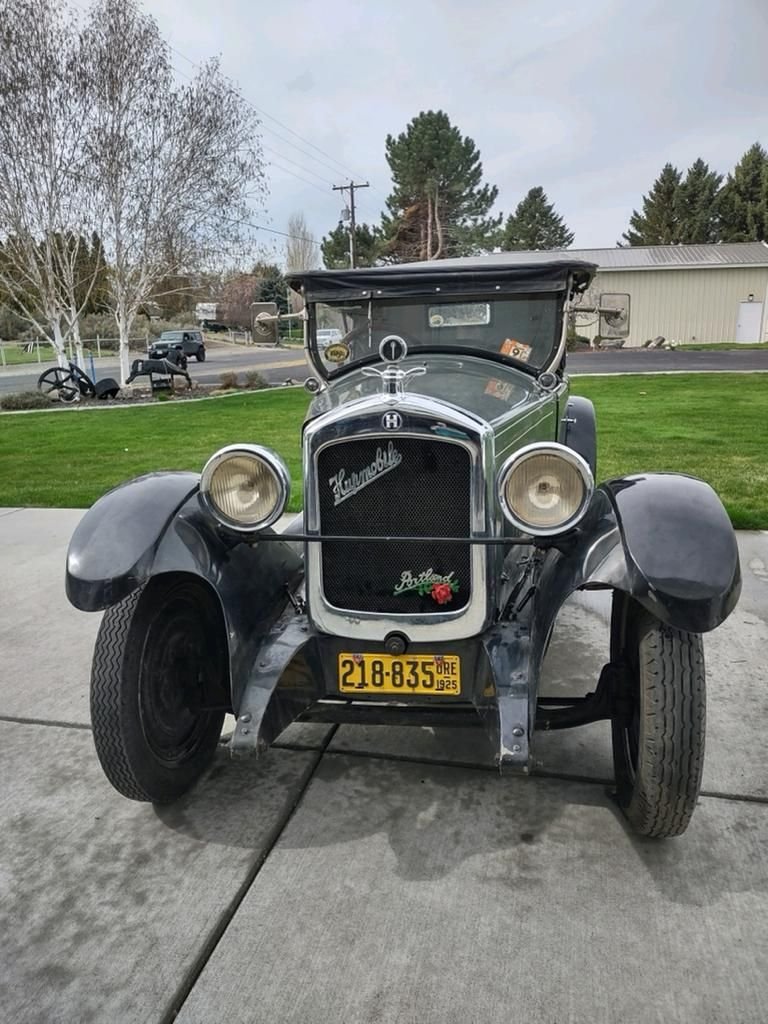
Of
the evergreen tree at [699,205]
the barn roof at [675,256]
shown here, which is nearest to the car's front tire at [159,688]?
the barn roof at [675,256]

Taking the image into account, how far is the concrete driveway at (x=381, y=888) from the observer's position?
1.90 meters

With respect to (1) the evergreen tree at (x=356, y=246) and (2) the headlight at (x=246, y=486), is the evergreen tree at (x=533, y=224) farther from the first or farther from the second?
(2) the headlight at (x=246, y=486)

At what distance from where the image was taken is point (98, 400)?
54.0 ft

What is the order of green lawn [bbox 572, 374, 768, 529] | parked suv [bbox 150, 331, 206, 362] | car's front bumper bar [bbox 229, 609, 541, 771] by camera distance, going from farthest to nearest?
parked suv [bbox 150, 331, 206, 362], green lawn [bbox 572, 374, 768, 529], car's front bumper bar [bbox 229, 609, 541, 771]

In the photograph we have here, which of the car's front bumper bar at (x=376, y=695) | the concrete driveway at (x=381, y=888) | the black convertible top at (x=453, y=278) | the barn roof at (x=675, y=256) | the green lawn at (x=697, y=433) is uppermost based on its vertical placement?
the barn roof at (x=675, y=256)

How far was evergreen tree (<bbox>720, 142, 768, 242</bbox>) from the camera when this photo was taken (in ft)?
137

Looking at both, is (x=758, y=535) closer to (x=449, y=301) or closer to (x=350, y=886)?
(x=449, y=301)

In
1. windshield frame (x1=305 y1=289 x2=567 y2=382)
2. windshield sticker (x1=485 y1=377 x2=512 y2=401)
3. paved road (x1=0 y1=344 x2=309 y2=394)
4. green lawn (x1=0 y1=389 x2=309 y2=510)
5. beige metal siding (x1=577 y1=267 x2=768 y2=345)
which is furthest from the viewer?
beige metal siding (x1=577 y1=267 x2=768 y2=345)

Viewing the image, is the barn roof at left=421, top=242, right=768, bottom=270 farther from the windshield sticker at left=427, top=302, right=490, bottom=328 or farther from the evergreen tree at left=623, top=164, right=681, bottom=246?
the windshield sticker at left=427, top=302, right=490, bottom=328

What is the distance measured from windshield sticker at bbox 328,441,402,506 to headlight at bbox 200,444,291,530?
0.18 meters

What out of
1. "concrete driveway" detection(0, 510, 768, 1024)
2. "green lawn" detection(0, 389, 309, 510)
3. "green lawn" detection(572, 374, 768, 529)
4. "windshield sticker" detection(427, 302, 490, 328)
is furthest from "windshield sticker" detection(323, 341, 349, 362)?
"green lawn" detection(572, 374, 768, 529)

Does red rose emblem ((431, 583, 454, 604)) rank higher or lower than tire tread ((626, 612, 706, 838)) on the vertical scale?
higher

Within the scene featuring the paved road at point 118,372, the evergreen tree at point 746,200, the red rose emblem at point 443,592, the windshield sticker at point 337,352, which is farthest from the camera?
the evergreen tree at point 746,200

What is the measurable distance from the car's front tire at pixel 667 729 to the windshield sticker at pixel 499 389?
1086 millimetres
